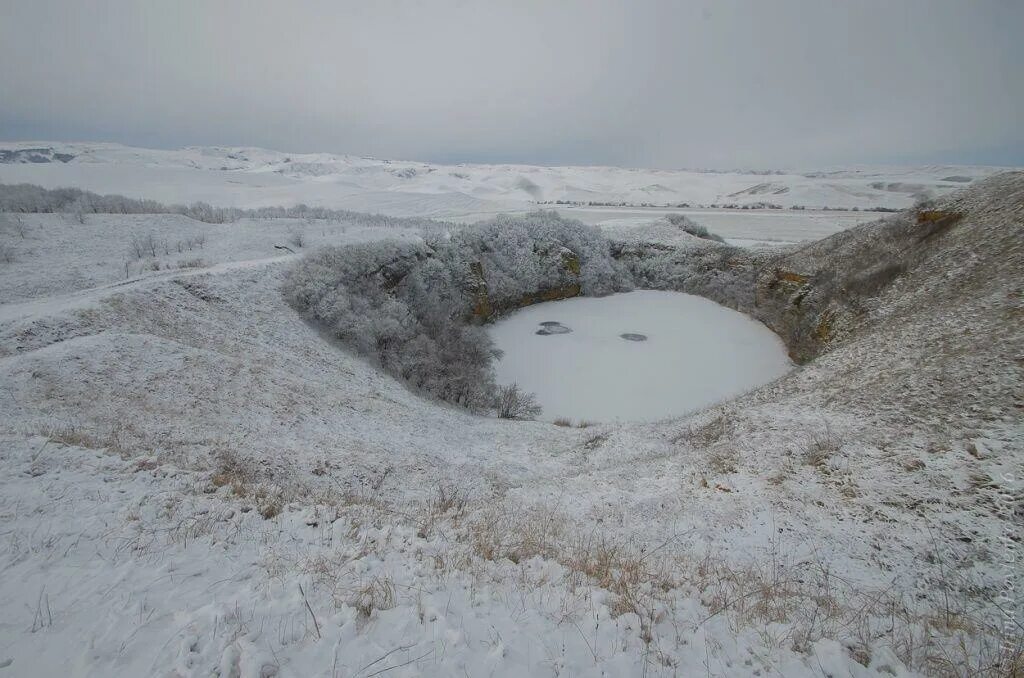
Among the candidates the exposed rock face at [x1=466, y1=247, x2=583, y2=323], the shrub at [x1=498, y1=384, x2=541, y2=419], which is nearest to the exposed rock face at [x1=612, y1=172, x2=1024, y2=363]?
the exposed rock face at [x1=466, y1=247, x2=583, y2=323]

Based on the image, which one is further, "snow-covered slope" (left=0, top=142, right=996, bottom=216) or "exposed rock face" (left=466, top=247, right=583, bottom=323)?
"snow-covered slope" (left=0, top=142, right=996, bottom=216)

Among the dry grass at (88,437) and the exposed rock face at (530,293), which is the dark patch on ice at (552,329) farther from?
the dry grass at (88,437)

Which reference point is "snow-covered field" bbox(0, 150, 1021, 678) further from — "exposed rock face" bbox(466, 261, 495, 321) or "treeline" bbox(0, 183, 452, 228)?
"treeline" bbox(0, 183, 452, 228)

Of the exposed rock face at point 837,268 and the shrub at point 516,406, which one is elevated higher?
the exposed rock face at point 837,268

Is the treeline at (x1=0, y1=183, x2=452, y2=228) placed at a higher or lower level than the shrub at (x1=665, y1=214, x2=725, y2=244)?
lower

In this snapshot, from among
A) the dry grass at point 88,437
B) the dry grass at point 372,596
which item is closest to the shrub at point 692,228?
the dry grass at point 88,437

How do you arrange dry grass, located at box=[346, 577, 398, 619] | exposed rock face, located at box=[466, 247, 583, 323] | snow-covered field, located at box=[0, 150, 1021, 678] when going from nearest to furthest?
snow-covered field, located at box=[0, 150, 1021, 678] < dry grass, located at box=[346, 577, 398, 619] < exposed rock face, located at box=[466, 247, 583, 323]

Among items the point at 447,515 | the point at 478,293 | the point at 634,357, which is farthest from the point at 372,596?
the point at 478,293
